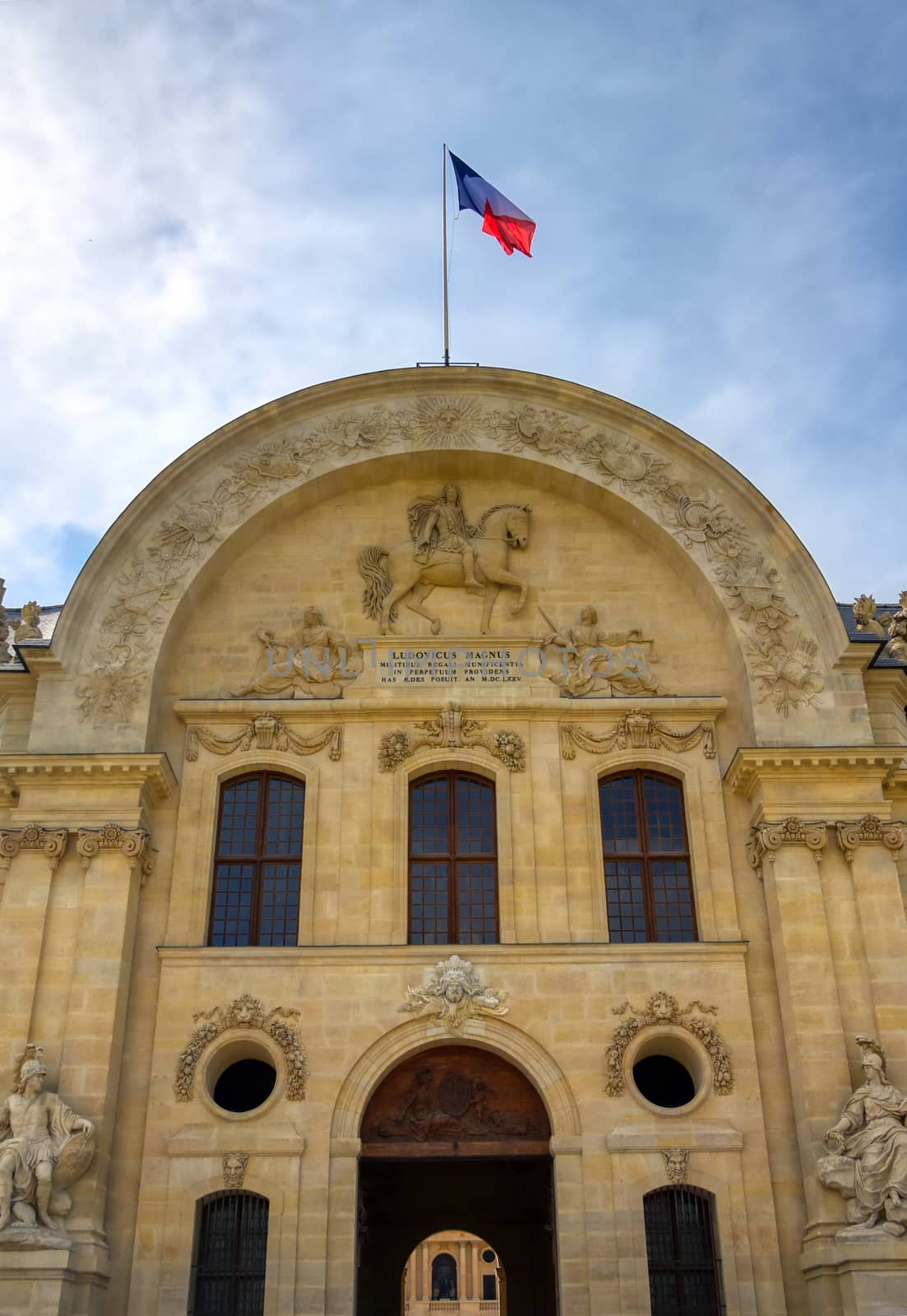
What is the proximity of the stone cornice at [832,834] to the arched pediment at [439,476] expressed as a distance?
1.73 meters

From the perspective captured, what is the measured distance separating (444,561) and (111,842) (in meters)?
7.97

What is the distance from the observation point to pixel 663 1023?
19.2 metres

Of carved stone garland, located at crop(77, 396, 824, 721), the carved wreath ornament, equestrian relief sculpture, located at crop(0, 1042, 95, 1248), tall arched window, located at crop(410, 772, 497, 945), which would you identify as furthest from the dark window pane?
equestrian relief sculpture, located at crop(0, 1042, 95, 1248)

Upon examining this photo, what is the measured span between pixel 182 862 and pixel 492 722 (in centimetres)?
587

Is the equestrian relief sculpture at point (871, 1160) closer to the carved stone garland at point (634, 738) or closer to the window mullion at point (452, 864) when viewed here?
the carved stone garland at point (634, 738)

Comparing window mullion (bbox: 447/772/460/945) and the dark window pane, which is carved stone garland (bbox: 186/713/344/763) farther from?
window mullion (bbox: 447/772/460/945)

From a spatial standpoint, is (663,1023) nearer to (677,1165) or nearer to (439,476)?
(677,1165)

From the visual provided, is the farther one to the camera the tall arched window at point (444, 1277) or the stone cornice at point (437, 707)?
the tall arched window at point (444, 1277)

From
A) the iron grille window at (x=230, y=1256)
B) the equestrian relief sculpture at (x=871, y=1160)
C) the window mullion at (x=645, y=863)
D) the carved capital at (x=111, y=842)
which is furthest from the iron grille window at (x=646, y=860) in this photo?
the carved capital at (x=111, y=842)

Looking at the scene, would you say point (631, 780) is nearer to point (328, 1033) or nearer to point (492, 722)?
point (492, 722)

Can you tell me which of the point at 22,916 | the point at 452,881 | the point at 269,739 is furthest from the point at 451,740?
the point at 22,916

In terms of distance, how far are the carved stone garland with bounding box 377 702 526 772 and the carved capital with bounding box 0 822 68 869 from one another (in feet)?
17.9

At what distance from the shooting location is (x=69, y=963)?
19.1 metres

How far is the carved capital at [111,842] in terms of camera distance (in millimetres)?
19891
